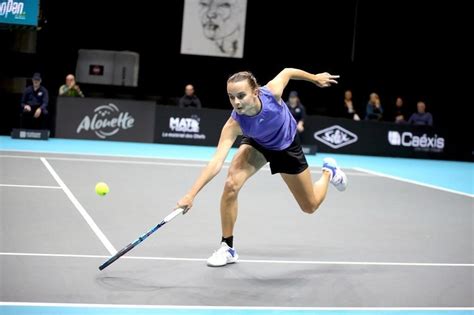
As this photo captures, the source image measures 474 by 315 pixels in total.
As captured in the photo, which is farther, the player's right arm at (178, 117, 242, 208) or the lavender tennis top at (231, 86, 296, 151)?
the lavender tennis top at (231, 86, 296, 151)

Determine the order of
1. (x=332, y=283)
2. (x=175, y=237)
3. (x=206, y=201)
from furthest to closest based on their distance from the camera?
(x=206, y=201) < (x=175, y=237) < (x=332, y=283)

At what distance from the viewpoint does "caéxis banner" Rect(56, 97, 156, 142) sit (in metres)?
20.0

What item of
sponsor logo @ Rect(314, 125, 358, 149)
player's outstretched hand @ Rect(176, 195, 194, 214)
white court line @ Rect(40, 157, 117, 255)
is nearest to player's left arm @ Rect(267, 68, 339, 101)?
player's outstretched hand @ Rect(176, 195, 194, 214)

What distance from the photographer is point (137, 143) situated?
20.4 meters

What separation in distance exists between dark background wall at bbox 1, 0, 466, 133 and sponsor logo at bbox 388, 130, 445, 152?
8.14ft

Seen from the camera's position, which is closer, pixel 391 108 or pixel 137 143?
pixel 137 143

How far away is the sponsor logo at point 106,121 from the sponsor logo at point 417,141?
24.6ft

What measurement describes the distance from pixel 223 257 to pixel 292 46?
19.2m

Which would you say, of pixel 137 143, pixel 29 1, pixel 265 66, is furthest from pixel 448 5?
A: pixel 29 1

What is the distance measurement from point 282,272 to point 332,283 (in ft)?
1.68

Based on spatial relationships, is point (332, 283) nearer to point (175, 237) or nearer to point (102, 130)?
point (175, 237)

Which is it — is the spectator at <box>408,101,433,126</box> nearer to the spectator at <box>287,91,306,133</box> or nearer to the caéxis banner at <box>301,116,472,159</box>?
the caéxis banner at <box>301,116,472,159</box>

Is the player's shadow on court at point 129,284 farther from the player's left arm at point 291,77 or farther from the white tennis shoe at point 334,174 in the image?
the white tennis shoe at point 334,174

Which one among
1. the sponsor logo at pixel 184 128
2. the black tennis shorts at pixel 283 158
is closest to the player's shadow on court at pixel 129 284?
the black tennis shorts at pixel 283 158
